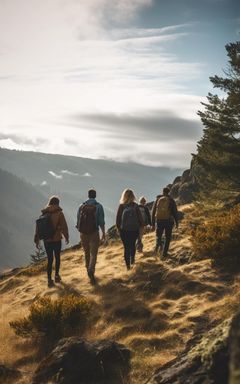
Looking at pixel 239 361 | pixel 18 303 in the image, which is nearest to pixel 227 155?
pixel 18 303

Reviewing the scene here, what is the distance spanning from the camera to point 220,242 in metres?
9.55

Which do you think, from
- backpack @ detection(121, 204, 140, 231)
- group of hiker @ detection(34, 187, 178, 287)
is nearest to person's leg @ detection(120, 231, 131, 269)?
group of hiker @ detection(34, 187, 178, 287)

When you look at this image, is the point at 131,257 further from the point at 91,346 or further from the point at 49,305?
the point at 91,346

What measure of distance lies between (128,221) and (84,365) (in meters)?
5.93

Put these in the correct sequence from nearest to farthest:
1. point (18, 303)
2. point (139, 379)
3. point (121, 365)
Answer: point (139, 379)
point (121, 365)
point (18, 303)

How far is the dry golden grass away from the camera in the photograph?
625cm

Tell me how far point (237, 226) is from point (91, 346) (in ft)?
17.2

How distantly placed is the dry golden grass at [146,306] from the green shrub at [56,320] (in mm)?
270

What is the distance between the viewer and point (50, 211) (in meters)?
10.9

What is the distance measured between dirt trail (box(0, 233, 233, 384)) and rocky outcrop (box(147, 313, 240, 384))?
4.13 ft

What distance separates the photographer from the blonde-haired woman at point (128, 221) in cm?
1112

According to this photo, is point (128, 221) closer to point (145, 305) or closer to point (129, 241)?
point (129, 241)

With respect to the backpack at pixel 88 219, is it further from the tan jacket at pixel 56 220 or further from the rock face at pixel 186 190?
the rock face at pixel 186 190

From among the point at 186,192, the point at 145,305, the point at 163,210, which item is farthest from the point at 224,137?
the point at 186,192
